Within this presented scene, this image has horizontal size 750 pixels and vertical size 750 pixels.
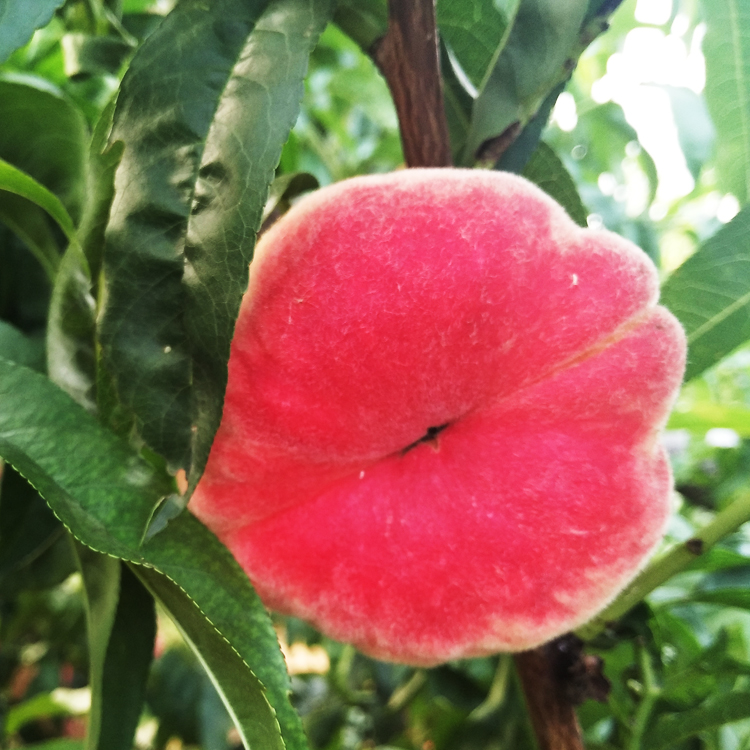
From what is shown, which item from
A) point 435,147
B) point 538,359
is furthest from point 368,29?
point 538,359

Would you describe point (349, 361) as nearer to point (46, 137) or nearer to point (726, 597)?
point (46, 137)

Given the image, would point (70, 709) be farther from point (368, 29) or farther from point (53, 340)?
point (368, 29)

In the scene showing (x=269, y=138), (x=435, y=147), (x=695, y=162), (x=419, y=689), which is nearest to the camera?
(x=269, y=138)

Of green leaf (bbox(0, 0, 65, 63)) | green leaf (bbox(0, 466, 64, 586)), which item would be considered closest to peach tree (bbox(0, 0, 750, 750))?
green leaf (bbox(0, 0, 65, 63))

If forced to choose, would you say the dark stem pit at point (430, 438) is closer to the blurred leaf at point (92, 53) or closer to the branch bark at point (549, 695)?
the branch bark at point (549, 695)

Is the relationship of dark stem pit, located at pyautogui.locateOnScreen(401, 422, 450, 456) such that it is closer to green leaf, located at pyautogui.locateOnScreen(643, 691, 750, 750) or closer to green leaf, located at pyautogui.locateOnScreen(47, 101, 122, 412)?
green leaf, located at pyautogui.locateOnScreen(47, 101, 122, 412)
